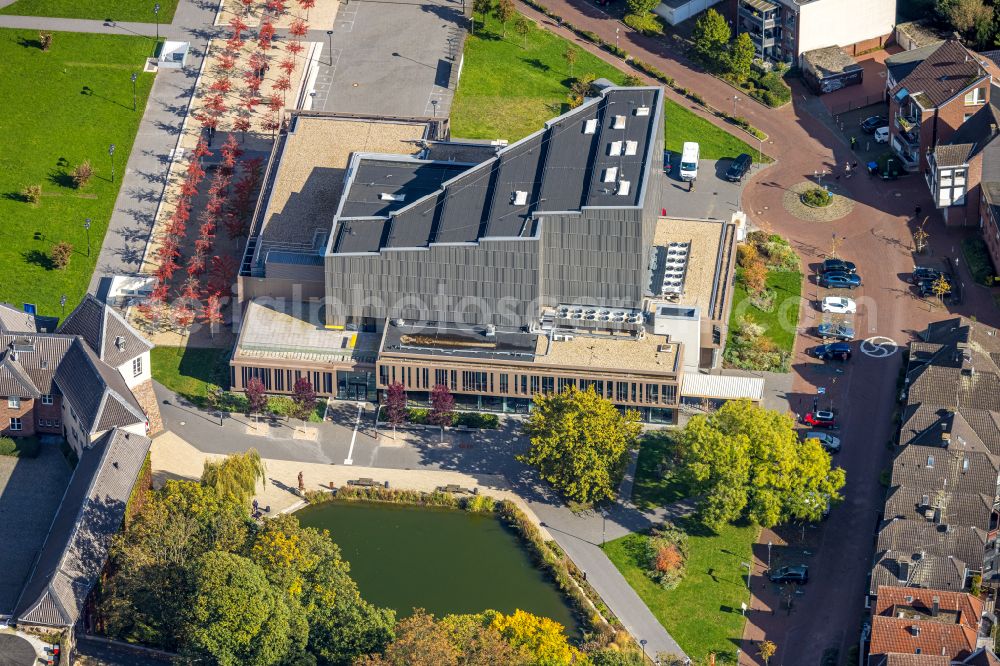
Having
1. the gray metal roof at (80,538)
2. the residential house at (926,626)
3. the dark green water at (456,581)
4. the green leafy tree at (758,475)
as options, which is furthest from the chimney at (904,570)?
the gray metal roof at (80,538)

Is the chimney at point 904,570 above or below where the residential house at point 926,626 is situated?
above

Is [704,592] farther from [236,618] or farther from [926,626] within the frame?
[236,618]

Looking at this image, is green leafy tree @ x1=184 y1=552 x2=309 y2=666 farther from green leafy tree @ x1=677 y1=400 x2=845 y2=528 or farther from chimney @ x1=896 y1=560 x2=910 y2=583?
chimney @ x1=896 y1=560 x2=910 y2=583

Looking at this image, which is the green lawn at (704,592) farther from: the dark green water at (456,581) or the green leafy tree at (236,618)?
the green leafy tree at (236,618)

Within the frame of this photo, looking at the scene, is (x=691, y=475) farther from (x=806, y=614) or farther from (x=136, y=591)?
(x=136, y=591)

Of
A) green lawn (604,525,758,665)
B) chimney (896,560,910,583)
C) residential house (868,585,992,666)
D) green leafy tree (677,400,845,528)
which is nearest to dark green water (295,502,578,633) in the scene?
green lawn (604,525,758,665)

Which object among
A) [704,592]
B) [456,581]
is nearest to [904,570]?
[704,592]
